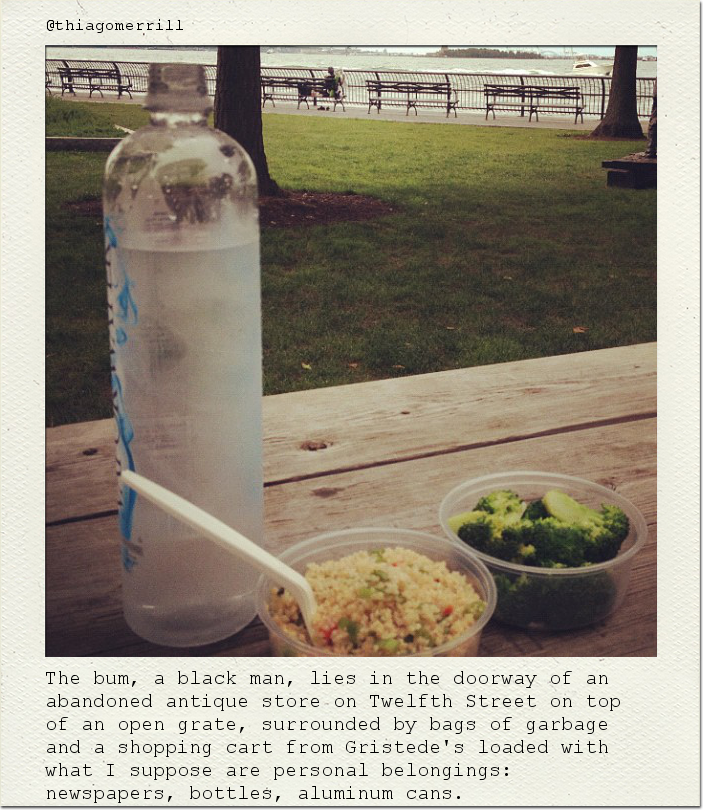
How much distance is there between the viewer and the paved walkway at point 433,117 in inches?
361

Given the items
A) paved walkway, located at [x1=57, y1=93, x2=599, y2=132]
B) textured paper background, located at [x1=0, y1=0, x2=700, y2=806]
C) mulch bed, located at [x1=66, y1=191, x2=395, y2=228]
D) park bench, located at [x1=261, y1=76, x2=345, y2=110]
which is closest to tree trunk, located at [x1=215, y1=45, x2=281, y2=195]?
mulch bed, located at [x1=66, y1=191, x2=395, y2=228]

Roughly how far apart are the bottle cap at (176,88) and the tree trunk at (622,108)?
286 inches

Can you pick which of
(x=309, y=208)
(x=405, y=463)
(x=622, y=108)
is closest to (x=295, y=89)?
(x=622, y=108)

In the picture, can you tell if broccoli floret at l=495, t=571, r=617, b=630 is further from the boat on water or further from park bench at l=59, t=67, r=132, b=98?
the boat on water

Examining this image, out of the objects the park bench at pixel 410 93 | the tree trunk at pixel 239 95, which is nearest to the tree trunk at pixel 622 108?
the park bench at pixel 410 93

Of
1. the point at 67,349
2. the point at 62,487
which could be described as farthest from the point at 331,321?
the point at 62,487

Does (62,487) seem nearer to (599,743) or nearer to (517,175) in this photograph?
(599,743)

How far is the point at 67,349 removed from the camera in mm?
2959

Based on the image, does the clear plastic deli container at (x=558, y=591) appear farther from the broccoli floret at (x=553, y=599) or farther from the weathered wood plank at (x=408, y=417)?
the weathered wood plank at (x=408, y=417)

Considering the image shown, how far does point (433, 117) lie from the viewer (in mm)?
10023

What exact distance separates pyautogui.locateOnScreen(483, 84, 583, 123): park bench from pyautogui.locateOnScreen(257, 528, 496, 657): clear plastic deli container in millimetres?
9445

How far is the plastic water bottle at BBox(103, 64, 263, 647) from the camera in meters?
0.67
